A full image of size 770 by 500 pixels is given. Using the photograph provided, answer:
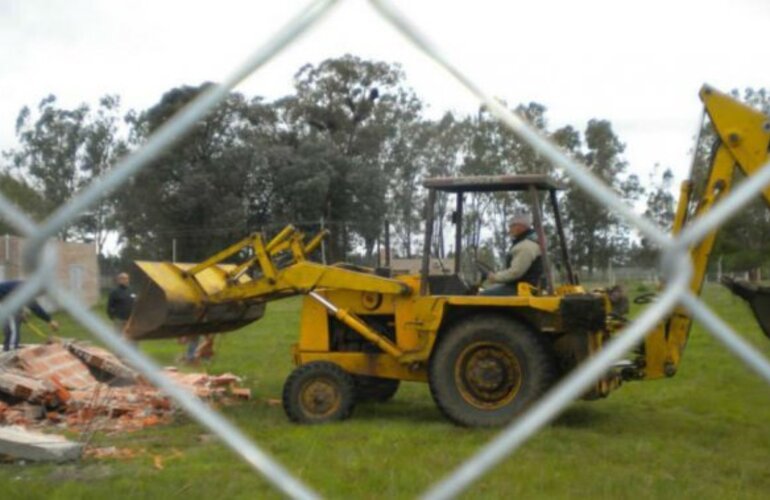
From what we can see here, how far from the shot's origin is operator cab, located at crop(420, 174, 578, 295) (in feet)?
30.9

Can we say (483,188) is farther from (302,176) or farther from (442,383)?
(302,176)

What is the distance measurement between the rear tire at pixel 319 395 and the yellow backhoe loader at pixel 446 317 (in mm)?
11

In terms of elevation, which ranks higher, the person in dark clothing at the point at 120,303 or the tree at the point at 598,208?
the tree at the point at 598,208

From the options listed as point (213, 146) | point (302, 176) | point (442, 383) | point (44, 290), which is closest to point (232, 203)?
point (302, 176)

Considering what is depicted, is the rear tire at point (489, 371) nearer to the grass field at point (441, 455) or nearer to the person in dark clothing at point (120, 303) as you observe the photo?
the grass field at point (441, 455)

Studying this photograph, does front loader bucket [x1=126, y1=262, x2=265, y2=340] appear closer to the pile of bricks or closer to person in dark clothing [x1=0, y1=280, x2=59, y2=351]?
the pile of bricks

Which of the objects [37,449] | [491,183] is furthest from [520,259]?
[37,449]

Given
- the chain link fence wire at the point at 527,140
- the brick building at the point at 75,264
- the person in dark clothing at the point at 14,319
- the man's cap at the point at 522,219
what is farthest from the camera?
the person in dark clothing at the point at 14,319

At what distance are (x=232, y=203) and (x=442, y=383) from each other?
468 inches

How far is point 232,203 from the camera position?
2061cm

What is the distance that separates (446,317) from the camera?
378 inches

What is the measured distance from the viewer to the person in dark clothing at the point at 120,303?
1513 cm

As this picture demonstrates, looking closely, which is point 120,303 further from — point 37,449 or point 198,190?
point 37,449

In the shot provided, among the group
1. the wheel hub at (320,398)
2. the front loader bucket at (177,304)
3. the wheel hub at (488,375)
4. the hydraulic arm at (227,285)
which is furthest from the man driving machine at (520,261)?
the front loader bucket at (177,304)
